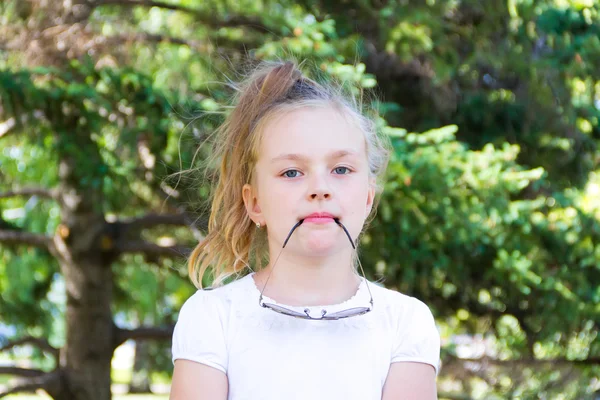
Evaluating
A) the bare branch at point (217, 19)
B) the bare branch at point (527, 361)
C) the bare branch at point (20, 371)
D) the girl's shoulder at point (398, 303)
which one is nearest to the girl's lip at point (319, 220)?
the girl's shoulder at point (398, 303)

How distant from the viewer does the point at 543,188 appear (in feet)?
21.5

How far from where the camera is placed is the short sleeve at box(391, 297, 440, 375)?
5.80 feet

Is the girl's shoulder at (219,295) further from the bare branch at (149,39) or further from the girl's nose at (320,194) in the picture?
the bare branch at (149,39)

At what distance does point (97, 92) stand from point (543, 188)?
11.2ft

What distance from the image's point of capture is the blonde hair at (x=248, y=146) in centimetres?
189

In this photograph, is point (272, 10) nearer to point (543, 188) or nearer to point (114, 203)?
point (114, 203)

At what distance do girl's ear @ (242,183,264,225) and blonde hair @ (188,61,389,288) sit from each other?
28 millimetres

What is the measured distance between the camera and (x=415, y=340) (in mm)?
1777

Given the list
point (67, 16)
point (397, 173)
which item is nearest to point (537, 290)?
point (397, 173)

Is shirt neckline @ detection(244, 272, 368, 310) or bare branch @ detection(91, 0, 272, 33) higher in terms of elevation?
shirt neckline @ detection(244, 272, 368, 310)

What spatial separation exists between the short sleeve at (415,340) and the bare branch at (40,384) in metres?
5.11

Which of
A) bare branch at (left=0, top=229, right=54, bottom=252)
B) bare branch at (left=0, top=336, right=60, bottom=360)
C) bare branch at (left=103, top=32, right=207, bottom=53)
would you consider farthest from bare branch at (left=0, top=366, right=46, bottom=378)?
bare branch at (left=103, top=32, right=207, bottom=53)

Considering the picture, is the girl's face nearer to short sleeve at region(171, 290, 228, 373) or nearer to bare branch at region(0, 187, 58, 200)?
short sleeve at region(171, 290, 228, 373)

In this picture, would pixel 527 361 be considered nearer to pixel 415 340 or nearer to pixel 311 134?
pixel 415 340
